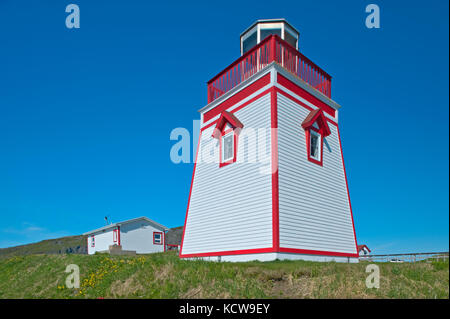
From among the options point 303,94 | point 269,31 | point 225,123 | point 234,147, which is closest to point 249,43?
point 269,31

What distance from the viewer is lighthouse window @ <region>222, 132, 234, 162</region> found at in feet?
49.9

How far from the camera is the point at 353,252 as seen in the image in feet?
51.0

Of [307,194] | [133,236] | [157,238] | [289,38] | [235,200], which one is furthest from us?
[157,238]

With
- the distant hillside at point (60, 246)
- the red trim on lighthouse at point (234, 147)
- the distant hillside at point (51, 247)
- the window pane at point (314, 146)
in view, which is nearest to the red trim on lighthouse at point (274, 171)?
the red trim on lighthouse at point (234, 147)

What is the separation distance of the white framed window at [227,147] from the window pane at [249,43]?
589 centimetres

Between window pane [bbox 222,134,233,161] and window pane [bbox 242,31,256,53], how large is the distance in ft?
19.5

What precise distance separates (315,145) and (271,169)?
12.5ft

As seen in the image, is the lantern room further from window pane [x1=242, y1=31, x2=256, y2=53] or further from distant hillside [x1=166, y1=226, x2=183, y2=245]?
distant hillside [x1=166, y1=226, x2=183, y2=245]

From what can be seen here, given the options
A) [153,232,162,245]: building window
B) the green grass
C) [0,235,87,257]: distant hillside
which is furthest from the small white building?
[0,235,87,257]: distant hillside

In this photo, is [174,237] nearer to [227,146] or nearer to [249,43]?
[249,43]

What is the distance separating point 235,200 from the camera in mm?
14039
